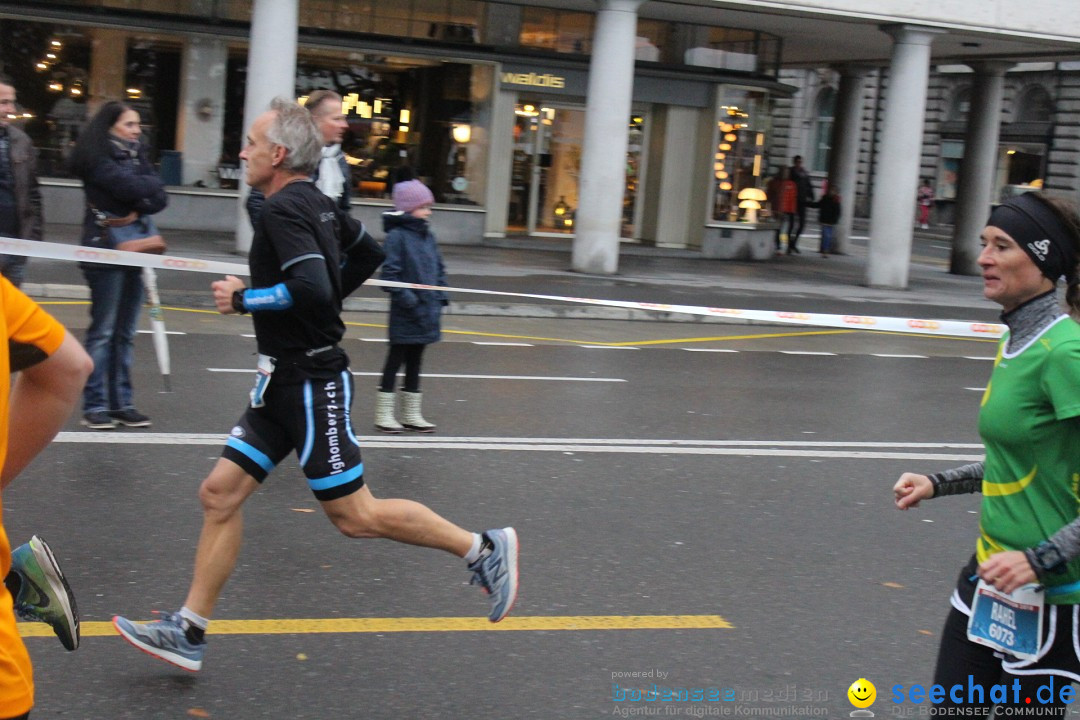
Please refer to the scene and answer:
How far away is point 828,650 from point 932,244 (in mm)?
36159

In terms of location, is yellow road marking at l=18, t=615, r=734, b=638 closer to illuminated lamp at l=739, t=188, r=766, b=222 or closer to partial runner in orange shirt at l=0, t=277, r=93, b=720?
partial runner in orange shirt at l=0, t=277, r=93, b=720

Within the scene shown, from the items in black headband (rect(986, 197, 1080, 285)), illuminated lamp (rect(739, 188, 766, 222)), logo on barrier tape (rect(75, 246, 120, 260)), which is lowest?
logo on barrier tape (rect(75, 246, 120, 260))

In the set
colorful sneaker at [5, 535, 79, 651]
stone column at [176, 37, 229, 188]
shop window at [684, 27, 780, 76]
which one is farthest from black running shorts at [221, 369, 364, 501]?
shop window at [684, 27, 780, 76]

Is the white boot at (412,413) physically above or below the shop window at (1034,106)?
below

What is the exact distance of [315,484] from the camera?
172 inches

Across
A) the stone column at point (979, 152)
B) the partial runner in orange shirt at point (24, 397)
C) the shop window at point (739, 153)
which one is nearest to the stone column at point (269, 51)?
the shop window at point (739, 153)

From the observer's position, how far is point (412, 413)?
8.38 m

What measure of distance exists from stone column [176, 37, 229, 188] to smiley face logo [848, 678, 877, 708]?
63.5 feet

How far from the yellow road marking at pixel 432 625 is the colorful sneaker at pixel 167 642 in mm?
362

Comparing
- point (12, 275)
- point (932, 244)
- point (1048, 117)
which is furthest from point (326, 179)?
point (1048, 117)

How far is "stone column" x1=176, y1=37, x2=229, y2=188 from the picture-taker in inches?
872

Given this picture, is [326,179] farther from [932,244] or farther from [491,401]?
[932,244]

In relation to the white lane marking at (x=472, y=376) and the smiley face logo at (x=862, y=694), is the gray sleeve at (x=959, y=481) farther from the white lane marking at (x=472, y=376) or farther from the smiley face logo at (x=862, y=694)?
the white lane marking at (x=472, y=376)

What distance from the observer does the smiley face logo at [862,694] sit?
14.5 ft
